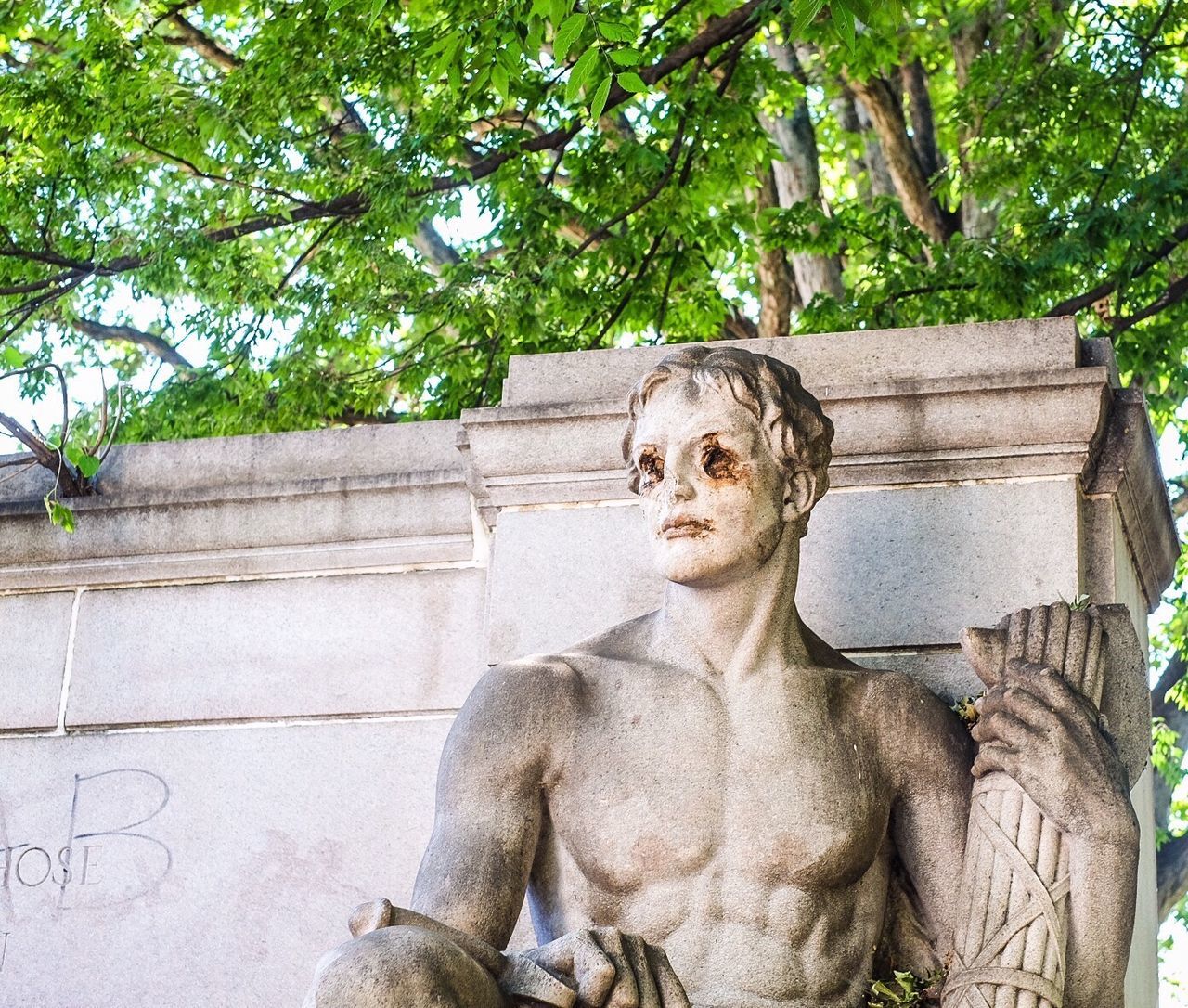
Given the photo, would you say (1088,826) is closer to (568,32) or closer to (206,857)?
(206,857)

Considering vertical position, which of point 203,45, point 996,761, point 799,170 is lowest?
point 996,761

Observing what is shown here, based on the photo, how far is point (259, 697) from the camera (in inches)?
267

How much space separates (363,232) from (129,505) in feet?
17.2

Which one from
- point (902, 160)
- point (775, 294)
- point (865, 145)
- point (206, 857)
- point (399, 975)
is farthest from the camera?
point (865, 145)

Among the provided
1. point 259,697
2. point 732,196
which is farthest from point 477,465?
point 732,196

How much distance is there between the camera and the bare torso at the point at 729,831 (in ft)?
16.6

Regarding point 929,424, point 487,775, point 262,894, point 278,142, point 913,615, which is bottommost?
point 262,894

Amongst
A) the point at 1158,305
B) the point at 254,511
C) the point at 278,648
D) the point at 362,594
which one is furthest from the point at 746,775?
the point at 1158,305

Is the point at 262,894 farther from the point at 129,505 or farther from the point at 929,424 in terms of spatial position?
the point at 929,424

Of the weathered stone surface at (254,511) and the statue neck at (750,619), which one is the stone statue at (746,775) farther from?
the weathered stone surface at (254,511)

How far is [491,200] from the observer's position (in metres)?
12.1

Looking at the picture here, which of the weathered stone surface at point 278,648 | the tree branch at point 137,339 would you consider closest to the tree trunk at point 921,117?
the tree branch at point 137,339

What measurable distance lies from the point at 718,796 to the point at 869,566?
118 cm

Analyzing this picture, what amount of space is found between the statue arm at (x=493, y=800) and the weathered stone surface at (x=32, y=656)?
83.8 inches
